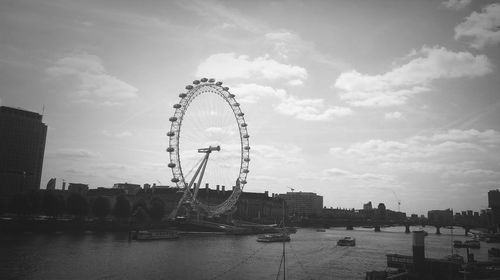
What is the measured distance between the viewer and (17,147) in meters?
175

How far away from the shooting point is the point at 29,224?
263 ft

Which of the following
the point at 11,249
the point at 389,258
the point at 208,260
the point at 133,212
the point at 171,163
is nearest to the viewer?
the point at 389,258

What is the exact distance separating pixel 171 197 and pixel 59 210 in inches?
2494

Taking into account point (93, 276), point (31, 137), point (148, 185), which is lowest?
point (93, 276)

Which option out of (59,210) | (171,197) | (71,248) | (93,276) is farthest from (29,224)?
(171,197)

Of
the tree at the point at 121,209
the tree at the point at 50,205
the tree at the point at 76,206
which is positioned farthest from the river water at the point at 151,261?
the tree at the point at 121,209

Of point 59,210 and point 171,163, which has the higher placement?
point 171,163

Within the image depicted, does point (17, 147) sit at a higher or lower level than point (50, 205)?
higher

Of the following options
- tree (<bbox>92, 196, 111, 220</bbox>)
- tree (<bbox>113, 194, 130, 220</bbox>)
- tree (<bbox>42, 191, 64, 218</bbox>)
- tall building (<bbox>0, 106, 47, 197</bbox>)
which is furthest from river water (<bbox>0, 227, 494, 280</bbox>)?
tall building (<bbox>0, 106, 47, 197</bbox>)

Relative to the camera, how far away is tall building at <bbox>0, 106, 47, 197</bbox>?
17088 cm

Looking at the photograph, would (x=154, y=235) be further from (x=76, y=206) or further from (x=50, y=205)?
(x=50, y=205)

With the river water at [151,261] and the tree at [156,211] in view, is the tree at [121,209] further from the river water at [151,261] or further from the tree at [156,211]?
the river water at [151,261]

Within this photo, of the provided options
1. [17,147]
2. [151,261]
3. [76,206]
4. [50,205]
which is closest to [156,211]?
[76,206]

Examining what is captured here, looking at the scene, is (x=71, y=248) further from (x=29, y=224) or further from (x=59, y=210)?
(x=59, y=210)
